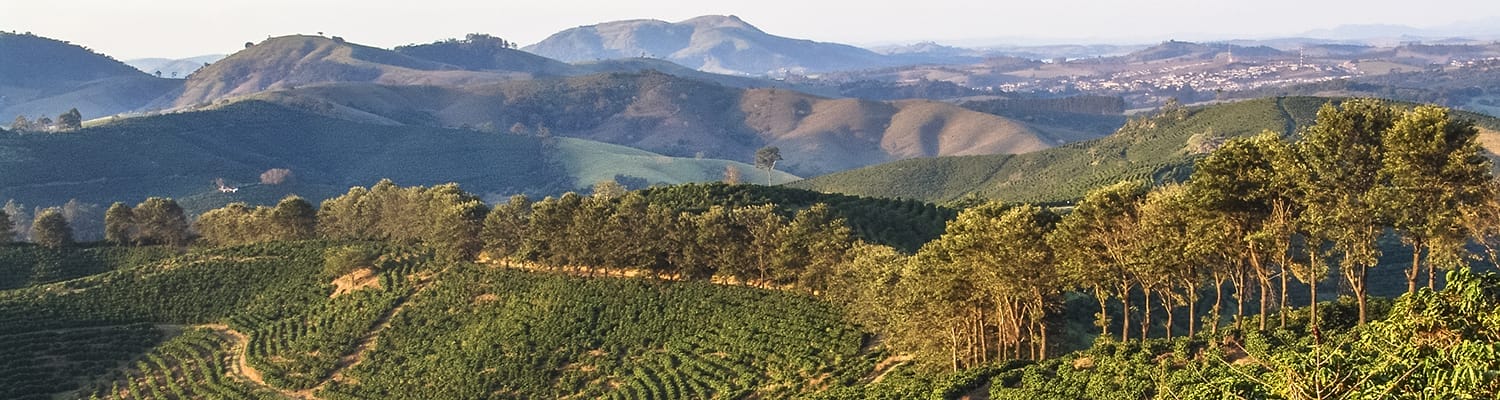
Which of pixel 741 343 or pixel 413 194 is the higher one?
pixel 413 194

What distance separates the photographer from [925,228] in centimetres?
8306

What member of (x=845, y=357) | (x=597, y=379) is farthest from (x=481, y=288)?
(x=845, y=357)

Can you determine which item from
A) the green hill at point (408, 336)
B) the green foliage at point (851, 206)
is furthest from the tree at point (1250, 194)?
the green foliage at point (851, 206)

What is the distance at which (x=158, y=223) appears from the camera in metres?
93.1

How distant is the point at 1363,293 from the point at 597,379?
4073cm

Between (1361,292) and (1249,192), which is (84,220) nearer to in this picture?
(1249,192)

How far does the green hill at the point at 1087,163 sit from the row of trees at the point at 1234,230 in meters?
97.4

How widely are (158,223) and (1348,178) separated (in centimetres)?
10385

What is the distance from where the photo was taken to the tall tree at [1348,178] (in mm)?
31203

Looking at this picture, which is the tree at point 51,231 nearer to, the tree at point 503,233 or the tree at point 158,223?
the tree at point 158,223

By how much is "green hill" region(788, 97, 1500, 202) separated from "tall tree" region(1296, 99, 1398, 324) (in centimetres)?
10352

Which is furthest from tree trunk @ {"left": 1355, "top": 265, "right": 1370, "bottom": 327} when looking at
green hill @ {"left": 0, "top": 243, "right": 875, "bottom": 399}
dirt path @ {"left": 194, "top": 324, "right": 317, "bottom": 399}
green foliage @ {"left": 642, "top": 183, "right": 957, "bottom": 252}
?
dirt path @ {"left": 194, "top": 324, "right": 317, "bottom": 399}

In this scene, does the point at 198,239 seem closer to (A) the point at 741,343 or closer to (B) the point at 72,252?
(B) the point at 72,252

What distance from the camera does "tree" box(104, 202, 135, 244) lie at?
304 feet
